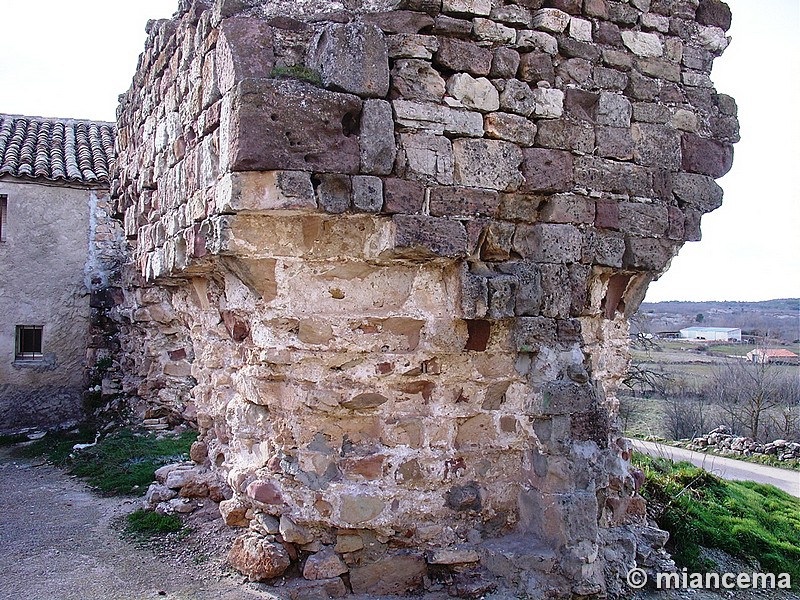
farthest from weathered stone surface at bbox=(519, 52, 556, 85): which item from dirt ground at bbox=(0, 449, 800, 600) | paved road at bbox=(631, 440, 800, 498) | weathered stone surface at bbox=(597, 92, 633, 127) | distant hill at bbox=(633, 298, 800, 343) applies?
distant hill at bbox=(633, 298, 800, 343)

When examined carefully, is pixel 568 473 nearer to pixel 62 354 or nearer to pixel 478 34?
pixel 478 34

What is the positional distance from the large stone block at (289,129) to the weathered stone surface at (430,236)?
15.2 inches

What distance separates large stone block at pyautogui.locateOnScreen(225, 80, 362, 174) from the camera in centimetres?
340

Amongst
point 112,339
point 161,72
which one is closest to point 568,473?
point 161,72

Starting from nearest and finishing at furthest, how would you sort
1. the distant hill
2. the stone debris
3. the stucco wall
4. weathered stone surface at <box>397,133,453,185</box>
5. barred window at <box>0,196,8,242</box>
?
weathered stone surface at <box>397,133,453,185</box>
the stucco wall
barred window at <box>0,196,8,242</box>
the stone debris
the distant hill

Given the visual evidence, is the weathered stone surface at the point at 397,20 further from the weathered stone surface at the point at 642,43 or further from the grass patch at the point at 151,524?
the grass patch at the point at 151,524

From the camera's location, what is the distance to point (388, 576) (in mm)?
3754

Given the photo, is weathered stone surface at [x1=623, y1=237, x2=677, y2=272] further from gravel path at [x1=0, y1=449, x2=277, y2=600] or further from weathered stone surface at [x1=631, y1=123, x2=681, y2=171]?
gravel path at [x1=0, y1=449, x2=277, y2=600]

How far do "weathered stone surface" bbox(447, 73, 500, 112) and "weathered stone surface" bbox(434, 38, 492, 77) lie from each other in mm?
41

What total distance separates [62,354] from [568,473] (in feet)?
27.4

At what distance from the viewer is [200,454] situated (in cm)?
530

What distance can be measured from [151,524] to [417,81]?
331 centimetres

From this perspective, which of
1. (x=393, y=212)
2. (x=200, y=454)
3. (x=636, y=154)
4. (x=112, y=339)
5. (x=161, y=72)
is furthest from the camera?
(x=112, y=339)

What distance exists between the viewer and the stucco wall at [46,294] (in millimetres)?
9664
